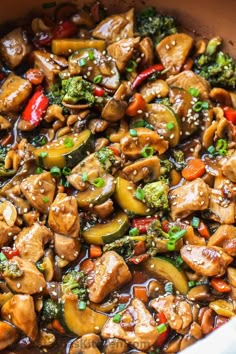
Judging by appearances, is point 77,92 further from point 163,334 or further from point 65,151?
point 163,334

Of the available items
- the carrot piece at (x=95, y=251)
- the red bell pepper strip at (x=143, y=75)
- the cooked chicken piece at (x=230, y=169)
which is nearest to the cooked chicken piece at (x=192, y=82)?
the red bell pepper strip at (x=143, y=75)

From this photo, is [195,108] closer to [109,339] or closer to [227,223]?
[227,223]

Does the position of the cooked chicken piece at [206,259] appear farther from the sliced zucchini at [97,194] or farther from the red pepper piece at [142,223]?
the sliced zucchini at [97,194]

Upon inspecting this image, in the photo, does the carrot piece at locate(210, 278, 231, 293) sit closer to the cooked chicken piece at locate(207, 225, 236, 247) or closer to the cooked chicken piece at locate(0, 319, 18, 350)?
the cooked chicken piece at locate(207, 225, 236, 247)

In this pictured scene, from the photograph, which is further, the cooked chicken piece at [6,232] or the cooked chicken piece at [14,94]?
A: the cooked chicken piece at [14,94]

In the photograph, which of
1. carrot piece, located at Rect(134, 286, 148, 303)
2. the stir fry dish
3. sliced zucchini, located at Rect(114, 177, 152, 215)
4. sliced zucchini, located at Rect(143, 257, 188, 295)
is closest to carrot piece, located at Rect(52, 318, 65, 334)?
the stir fry dish

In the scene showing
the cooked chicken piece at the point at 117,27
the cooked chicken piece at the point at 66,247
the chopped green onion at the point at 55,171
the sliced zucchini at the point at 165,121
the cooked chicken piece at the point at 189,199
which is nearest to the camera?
the cooked chicken piece at the point at 66,247
